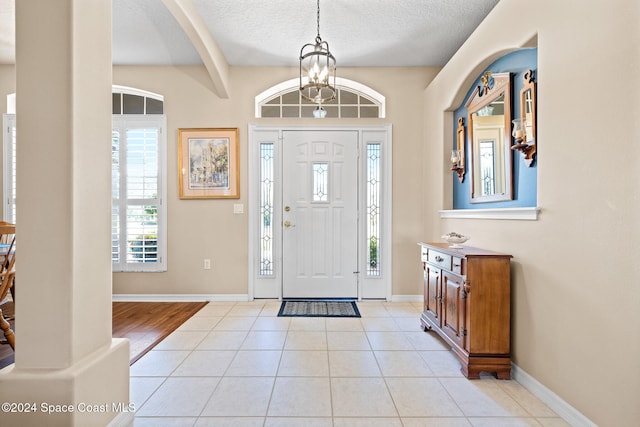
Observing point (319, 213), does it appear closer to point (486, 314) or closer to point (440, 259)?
point (440, 259)

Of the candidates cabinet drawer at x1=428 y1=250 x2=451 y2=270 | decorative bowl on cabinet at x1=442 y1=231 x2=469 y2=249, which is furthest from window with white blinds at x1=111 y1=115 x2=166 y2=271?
decorative bowl on cabinet at x1=442 y1=231 x2=469 y2=249

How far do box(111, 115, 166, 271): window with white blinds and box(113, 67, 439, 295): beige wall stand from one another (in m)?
0.12

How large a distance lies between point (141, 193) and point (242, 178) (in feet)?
4.17

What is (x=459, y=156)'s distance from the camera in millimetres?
3205

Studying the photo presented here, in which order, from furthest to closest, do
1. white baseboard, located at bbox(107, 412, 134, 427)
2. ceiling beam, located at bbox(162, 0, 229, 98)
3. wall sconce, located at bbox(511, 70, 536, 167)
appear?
1. ceiling beam, located at bbox(162, 0, 229, 98)
2. wall sconce, located at bbox(511, 70, 536, 167)
3. white baseboard, located at bbox(107, 412, 134, 427)

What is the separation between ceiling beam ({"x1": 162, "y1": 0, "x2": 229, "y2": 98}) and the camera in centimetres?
263

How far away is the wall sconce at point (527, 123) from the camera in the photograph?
2039 mm

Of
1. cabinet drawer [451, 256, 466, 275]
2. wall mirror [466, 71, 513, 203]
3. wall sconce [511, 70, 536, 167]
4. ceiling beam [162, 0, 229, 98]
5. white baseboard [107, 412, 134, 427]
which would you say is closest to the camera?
white baseboard [107, 412, 134, 427]

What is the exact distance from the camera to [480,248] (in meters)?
2.58

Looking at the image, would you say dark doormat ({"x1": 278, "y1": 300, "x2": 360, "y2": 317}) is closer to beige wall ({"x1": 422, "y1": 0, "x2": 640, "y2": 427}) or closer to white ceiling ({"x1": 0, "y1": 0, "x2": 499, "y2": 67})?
beige wall ({"x1": 422, "y1": 0, "x2": 640, "y2": 427})

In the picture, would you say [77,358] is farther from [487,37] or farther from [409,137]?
[409,137]

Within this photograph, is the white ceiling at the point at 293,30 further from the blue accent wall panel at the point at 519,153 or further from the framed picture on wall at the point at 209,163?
the framed picture on wall at the point at 209,163

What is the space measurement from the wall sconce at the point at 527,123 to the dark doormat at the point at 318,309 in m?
2.22

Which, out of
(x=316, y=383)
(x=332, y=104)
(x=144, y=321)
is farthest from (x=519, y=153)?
(x=144, y=321)
